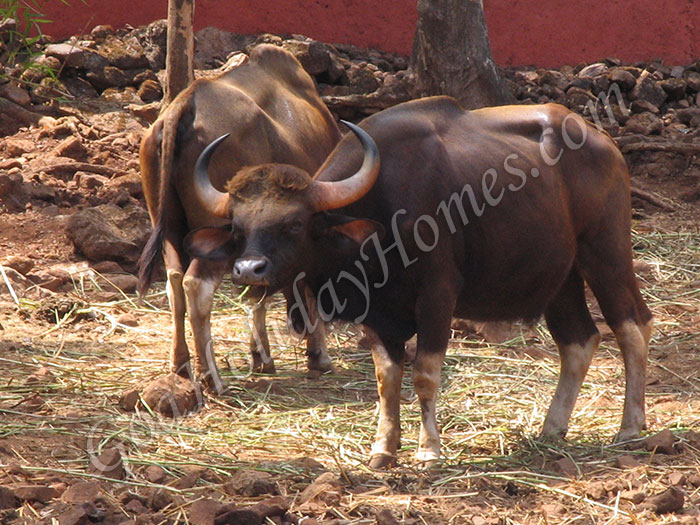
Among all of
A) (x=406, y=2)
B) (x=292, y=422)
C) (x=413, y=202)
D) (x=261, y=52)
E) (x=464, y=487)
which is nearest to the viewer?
(x=464, y=487)

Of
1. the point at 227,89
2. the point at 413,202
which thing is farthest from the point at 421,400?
the point at 227,89

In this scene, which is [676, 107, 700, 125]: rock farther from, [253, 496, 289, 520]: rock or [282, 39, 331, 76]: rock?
[253, 496, 289, 520]: rock

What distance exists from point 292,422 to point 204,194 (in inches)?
60.8

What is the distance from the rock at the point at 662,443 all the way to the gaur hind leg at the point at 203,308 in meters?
2.70

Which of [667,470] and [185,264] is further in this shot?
[185,264]

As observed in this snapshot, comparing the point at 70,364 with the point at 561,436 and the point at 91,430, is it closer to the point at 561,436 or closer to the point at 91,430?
the point at 91,430

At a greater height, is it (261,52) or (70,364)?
(261,52)

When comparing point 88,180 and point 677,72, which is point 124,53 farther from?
point 677,72

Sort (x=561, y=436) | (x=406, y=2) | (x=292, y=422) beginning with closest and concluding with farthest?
(x=561, y=436) → (x=292, y=422) → (x=406, y=2)

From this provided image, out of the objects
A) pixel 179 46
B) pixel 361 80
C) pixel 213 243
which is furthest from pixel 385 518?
pixel 361 80

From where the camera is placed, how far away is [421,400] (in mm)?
5281

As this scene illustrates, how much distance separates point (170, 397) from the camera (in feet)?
20.1

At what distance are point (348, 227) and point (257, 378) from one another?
2.29m

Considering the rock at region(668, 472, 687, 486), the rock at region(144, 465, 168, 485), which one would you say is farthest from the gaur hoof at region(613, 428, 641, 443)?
the rock at region(144, 465, 168, 485)
